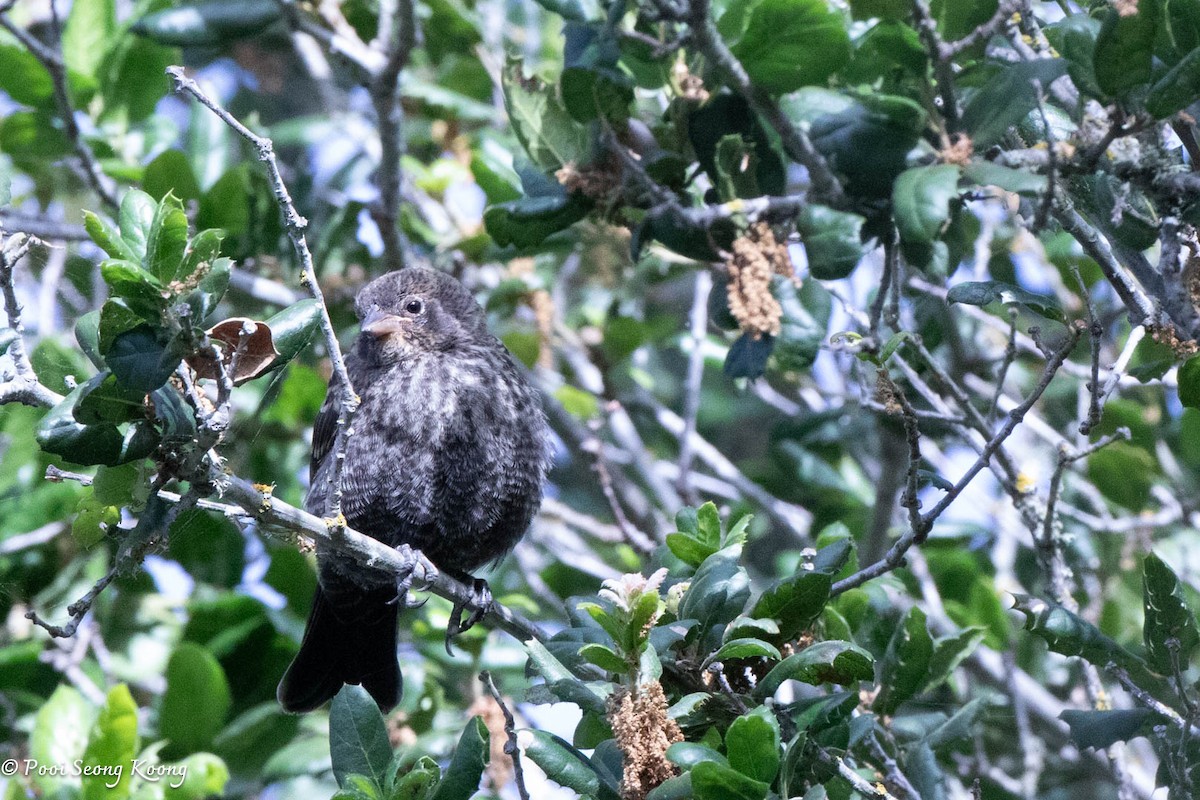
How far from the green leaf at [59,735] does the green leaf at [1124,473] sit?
11.1 ft

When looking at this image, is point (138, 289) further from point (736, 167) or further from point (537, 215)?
point (736, 167)

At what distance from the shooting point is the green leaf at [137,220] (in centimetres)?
226

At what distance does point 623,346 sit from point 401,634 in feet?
4.61

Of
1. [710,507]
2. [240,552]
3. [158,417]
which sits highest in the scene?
[158,417]

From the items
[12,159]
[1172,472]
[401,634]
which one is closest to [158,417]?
[401,634]

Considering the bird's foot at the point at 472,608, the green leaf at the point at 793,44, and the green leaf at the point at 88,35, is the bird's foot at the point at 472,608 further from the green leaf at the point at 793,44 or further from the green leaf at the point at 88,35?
the green leaf at the point at 88,35

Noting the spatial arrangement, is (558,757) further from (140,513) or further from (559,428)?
(559,428)

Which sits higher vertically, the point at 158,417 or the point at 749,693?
the point at 158,417

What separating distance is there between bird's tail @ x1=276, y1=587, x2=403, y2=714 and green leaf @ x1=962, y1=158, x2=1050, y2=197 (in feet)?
7.10

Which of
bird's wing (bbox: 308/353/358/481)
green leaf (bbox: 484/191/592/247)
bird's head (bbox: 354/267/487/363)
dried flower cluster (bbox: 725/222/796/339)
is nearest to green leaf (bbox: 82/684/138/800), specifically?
bird's wing (bbox: 308/353/358/481)

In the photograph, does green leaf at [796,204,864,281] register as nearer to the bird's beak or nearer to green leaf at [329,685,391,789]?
the bird's beak

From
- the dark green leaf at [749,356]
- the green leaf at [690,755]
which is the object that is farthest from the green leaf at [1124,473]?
the green leaf at [690,755]

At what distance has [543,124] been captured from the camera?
11.6 feet

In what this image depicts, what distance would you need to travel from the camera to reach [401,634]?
4773 mm
